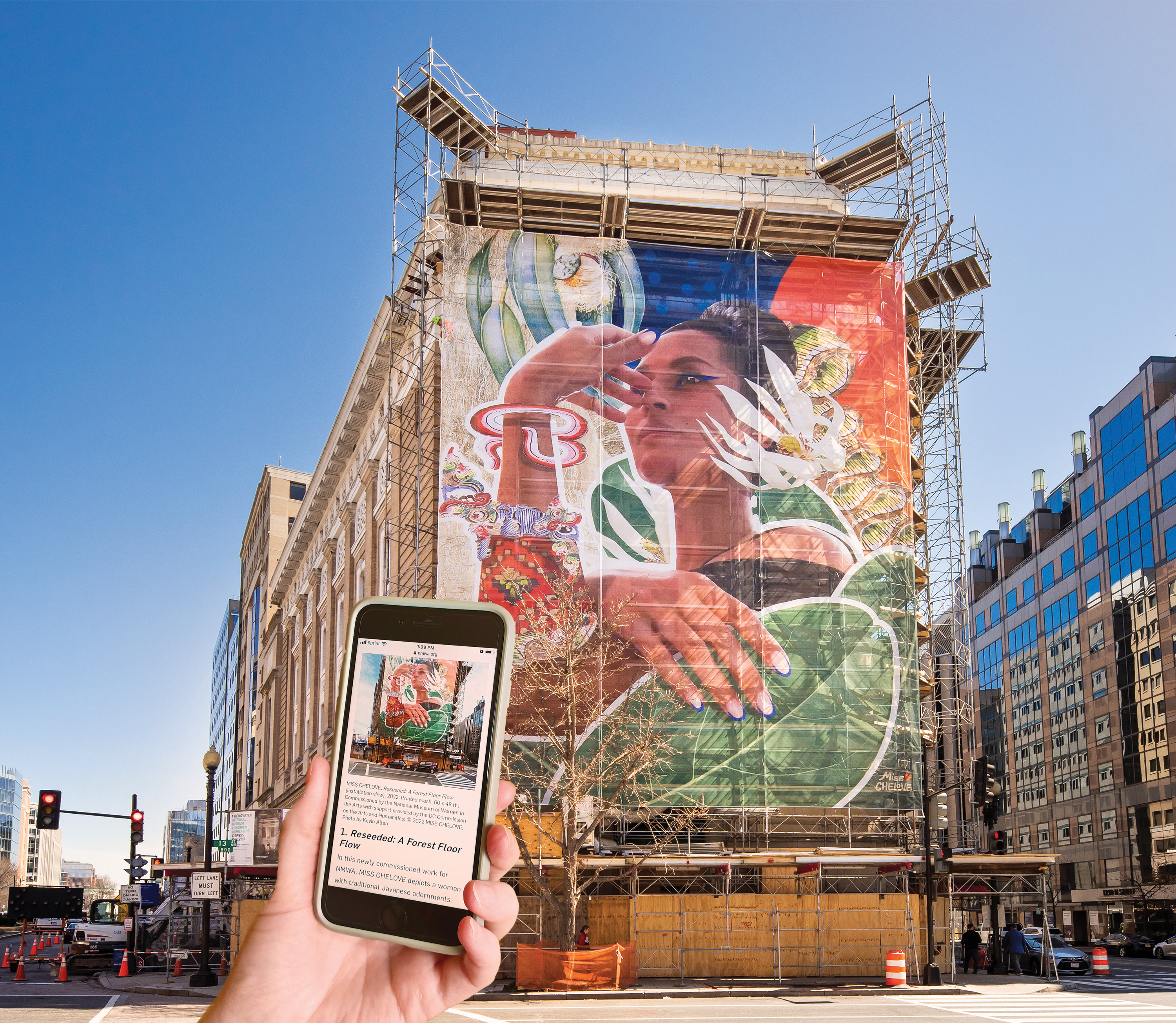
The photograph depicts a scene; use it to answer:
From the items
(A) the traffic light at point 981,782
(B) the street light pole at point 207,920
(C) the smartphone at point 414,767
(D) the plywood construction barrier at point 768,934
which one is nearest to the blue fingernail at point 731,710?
(D) the plywood construction barrier at point 768,934

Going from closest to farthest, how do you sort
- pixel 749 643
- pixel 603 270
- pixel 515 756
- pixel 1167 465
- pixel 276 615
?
pixel 515 756 < pixel 749 643 < pixel 603 270 < pixel 1167 465 < pixel 276 615

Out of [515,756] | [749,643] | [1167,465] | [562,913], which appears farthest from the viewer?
[1167,465]

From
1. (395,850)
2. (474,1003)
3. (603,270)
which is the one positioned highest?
(603,270)

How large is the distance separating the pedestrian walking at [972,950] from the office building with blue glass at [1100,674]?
108ft

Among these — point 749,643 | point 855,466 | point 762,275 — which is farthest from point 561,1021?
point 762,275

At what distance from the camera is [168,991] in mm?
31234

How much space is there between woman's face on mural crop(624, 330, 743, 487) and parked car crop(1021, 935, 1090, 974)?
1793 centimetres

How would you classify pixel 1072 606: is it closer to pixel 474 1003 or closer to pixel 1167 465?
pixel 1167 465

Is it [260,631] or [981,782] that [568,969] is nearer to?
[981,782]

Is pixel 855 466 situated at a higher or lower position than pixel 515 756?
higher

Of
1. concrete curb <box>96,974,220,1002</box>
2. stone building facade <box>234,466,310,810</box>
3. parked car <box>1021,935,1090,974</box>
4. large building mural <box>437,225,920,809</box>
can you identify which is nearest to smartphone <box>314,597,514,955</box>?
concrete curb <box>96,974,220,1002</box>

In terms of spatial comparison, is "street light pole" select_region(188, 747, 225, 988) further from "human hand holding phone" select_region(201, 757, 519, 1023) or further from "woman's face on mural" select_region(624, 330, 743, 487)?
"human hand holding phone" select_region(201, 757, 519, 1023)

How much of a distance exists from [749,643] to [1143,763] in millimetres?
46608

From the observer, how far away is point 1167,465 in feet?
232
